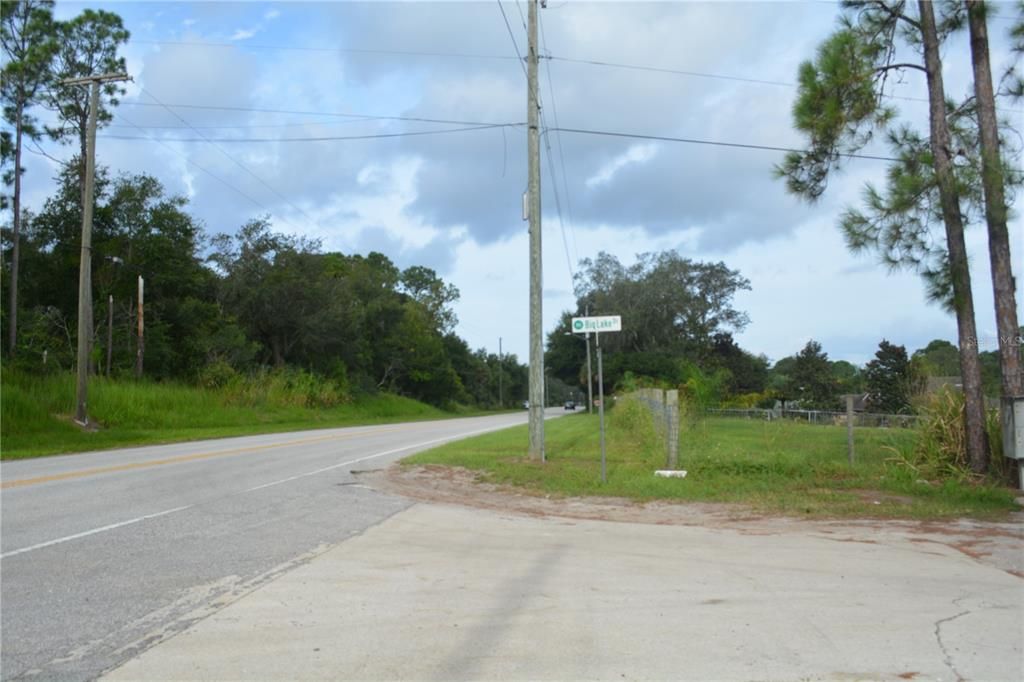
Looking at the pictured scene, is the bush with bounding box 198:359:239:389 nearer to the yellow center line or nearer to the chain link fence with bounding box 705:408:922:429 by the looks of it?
the yellow center line

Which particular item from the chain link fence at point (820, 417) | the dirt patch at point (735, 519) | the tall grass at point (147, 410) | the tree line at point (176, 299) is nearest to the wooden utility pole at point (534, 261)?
the dirt patch at point (735, 519)

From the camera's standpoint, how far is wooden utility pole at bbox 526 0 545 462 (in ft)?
53.5

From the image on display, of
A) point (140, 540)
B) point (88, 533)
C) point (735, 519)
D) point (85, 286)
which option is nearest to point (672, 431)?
point (735, 519)

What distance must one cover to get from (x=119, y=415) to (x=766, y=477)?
23.3m

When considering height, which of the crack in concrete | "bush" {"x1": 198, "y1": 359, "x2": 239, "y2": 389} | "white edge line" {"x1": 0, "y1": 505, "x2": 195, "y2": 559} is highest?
"bush" {"x1": 198, "y1": 359, "x2": 239, "y2": 389}

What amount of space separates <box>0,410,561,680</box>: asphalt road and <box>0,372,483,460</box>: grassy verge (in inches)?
225

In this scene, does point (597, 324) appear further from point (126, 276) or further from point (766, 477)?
point (126, 276)

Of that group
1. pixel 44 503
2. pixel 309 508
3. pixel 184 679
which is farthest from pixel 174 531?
pixel 184 679

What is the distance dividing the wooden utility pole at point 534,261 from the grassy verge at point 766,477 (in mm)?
793

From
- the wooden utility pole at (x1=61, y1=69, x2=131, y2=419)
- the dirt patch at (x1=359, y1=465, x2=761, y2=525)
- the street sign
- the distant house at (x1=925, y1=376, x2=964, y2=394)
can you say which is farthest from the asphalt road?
the distant house at (x1=925, y1=376, x2=964, y2=394)

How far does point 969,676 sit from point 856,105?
37.0 feet

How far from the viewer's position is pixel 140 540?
28.6 feet

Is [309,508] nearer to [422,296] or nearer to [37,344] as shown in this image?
[37,344]

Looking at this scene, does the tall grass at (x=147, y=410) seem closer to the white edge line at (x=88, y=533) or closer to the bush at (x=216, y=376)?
the bush at (x=216, y=376)
